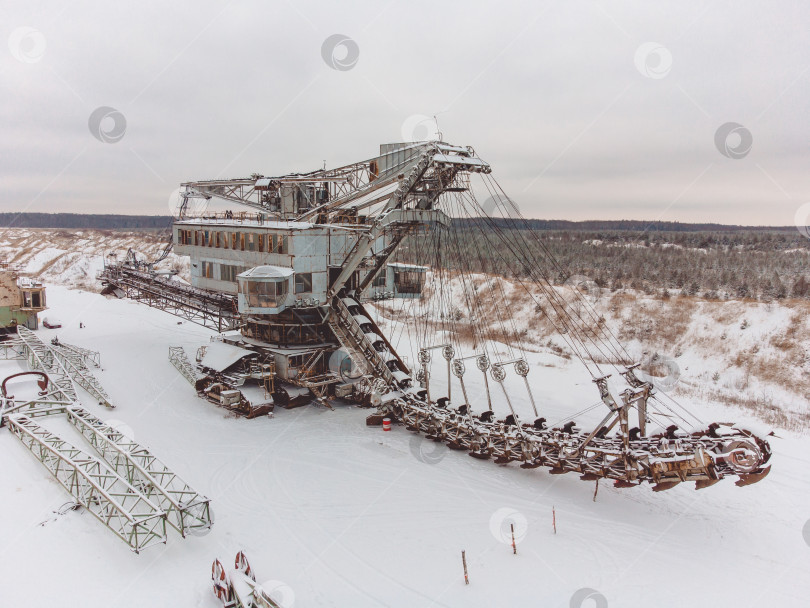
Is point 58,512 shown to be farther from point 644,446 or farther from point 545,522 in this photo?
point 644,446

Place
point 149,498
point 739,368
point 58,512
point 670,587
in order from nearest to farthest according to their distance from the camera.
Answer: point 670,587 < point 58,512 < point 149,498 < point 739,368

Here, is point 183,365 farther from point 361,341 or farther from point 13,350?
point 361,341

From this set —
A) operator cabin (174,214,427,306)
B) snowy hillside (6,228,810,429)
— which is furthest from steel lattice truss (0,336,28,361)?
snowy hillside (6,228,810,429)

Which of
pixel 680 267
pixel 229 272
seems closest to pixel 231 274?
pixel 229 272

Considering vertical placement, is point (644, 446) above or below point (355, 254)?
below

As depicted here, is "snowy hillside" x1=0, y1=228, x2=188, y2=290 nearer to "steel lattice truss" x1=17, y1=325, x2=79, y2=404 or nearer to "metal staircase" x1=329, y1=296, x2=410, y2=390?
"steel lattice truss" x1=17, y1=325, x2=79, y2=404

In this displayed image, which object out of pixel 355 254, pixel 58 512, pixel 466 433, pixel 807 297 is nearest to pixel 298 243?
pixel 355 254

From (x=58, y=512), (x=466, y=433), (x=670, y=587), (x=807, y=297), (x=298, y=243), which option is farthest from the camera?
(x=807, y=297)
